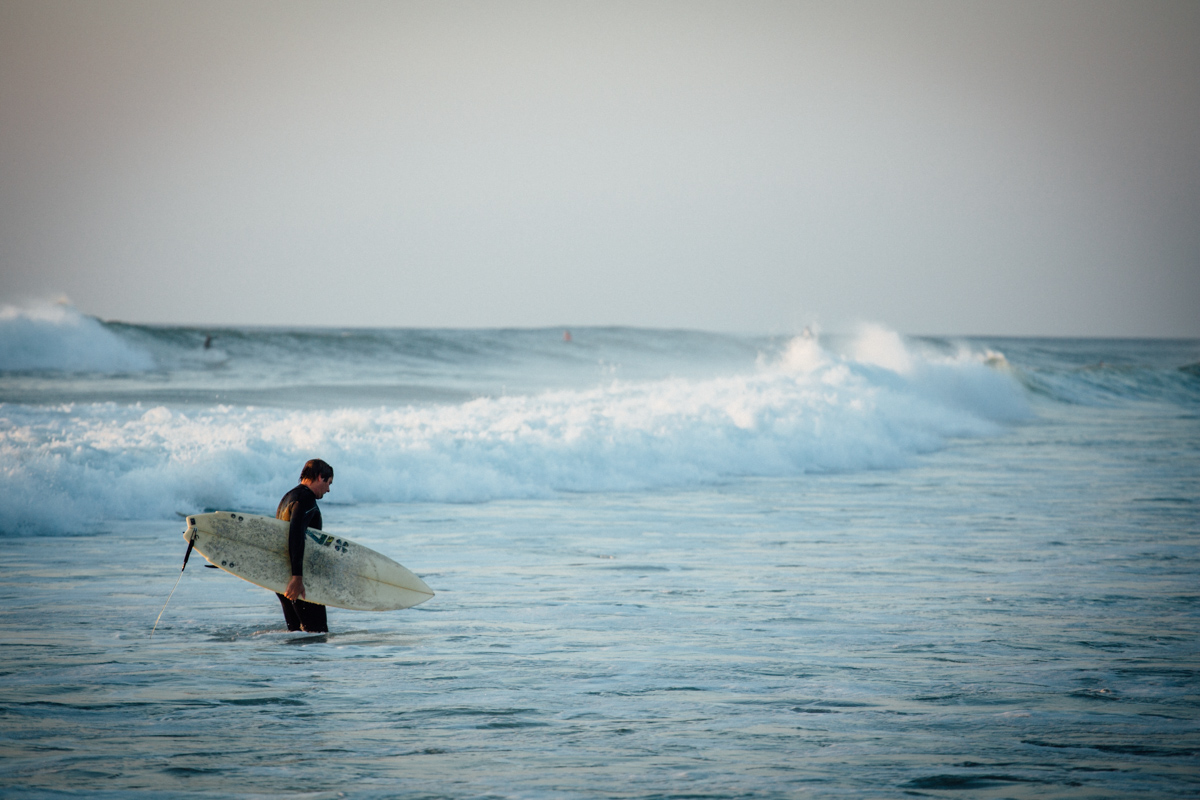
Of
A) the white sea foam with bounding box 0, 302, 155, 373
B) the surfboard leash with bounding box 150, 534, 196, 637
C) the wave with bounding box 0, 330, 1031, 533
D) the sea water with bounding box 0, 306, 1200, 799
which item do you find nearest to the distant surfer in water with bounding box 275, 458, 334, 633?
the sea water with bounding box 0, 306, 1200, 799

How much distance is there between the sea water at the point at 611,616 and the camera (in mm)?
4238

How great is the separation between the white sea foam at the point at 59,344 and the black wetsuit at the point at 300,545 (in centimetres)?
3007

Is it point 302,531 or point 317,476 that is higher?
point 317,476

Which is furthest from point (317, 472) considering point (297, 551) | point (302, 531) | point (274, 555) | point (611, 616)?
point (611, 616)

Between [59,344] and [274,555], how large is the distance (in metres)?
33.0

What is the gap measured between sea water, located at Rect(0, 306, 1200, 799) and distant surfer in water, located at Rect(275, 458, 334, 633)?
158mm

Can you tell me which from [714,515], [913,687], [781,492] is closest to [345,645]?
[913,687]

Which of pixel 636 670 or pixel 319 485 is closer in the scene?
pixel 636 670

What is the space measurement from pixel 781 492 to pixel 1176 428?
16801 mm

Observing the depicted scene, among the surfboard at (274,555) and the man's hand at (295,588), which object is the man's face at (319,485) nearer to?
the surfboard at (274,555)

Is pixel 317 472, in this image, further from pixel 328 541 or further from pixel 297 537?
pixel 328 541

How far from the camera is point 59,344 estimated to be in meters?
35.1

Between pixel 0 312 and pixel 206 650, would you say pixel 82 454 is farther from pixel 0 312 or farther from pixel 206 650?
pixel 0 312

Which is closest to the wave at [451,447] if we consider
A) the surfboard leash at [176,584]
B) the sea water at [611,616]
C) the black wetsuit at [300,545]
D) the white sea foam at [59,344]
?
the sea water at [611,616]
